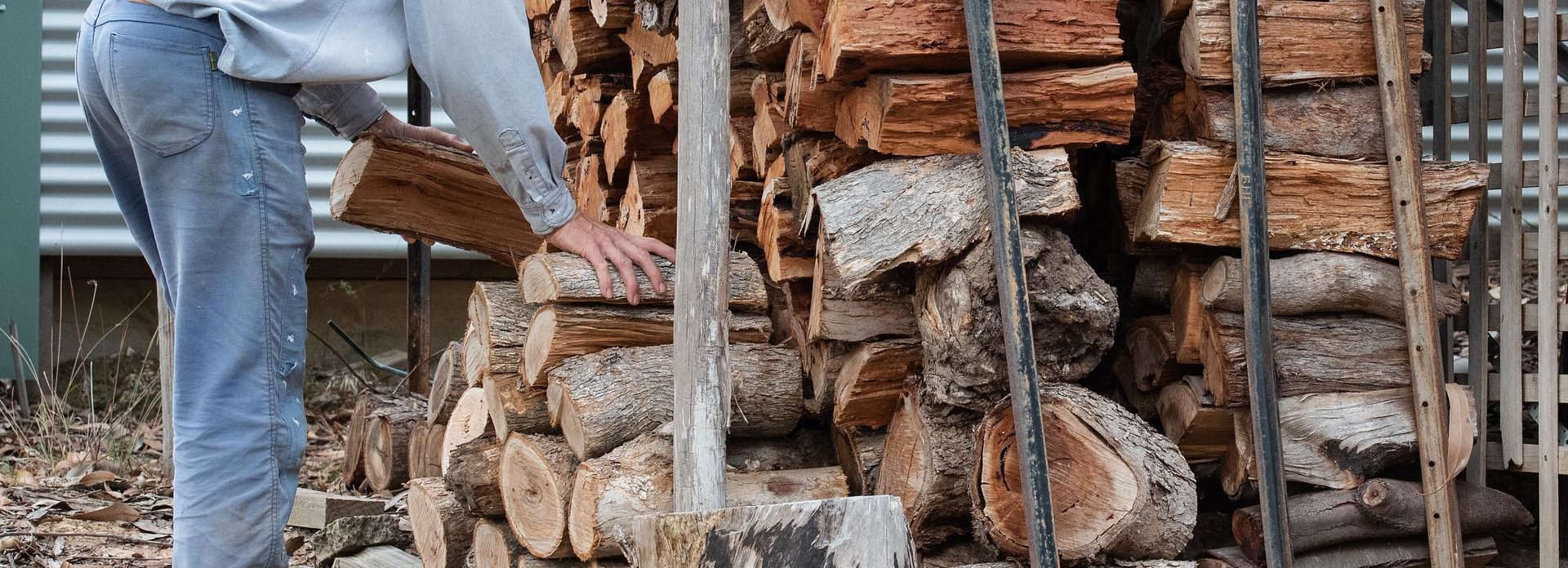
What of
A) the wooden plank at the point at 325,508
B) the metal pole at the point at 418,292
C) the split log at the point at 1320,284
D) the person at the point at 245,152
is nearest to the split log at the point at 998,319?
the split log at the point at 1320,284

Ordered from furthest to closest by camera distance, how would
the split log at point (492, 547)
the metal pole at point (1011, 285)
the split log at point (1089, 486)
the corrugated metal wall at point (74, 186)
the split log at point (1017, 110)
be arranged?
the corrugated metal wall at point (74, 186)
the split log at point (492, 547)
the split log at point (1017, 110)
the split log at point (1089, 486)
the metal pole at point (1011, 285)

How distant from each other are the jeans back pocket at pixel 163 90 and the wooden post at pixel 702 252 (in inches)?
30.1

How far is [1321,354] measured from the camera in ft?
7.36

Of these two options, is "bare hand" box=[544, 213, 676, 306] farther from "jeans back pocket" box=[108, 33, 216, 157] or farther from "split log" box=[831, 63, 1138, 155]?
"jeans back pocket" box=[108, 33, 216, 157]

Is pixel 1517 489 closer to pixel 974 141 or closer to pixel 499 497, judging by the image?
pixel 974 141

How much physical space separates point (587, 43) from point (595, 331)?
1414 mm

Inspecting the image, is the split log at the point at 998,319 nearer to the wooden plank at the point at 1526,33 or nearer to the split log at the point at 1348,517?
the split log at the point at 1348,517

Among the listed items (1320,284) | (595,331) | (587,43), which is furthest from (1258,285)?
(587,43)

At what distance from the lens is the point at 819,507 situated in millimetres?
1676

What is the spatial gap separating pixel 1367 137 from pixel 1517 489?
4.90 feet

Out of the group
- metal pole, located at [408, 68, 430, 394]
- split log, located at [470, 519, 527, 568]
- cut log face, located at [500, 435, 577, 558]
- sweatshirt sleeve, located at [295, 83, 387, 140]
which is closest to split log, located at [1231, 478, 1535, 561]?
cut log face, located at [500, 435, 577, 558]

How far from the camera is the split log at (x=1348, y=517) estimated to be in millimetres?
2201

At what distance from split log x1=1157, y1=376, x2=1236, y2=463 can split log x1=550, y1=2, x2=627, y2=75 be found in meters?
1.91

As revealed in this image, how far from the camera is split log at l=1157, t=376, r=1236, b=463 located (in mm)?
2275
